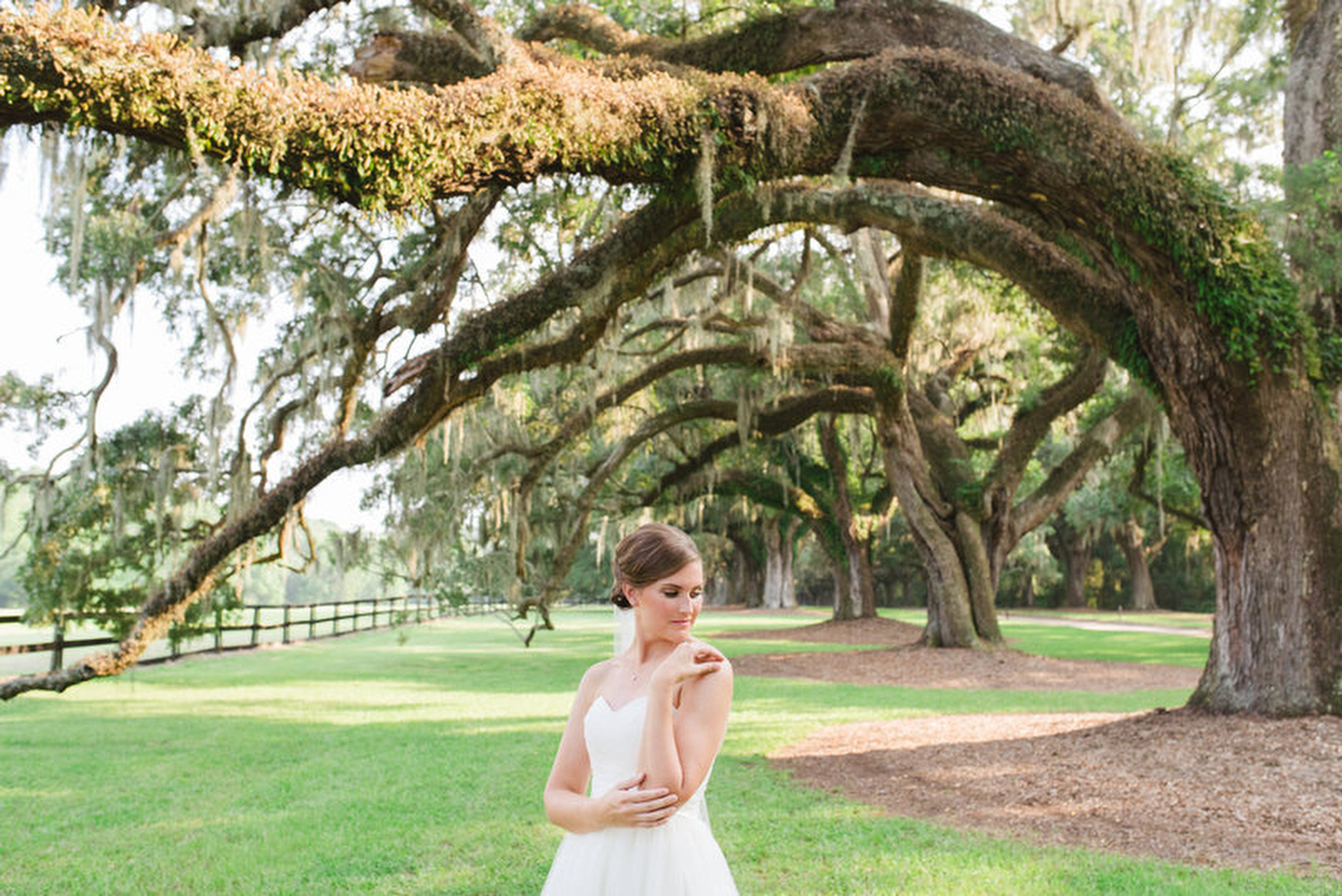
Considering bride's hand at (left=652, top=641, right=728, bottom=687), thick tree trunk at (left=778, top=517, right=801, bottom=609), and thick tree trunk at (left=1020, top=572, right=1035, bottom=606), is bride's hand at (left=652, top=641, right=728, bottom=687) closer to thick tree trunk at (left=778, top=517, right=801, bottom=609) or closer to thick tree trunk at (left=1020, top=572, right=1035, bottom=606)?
thick tree trunk at (left=778, top=517, right=801, bottom=609)

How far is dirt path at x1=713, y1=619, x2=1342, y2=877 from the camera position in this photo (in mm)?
5211

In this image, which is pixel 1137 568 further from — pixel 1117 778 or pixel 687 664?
pixel 687 664

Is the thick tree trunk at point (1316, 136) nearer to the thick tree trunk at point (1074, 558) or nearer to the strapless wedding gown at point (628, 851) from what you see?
the strapless wedding gown at point (628, 851)

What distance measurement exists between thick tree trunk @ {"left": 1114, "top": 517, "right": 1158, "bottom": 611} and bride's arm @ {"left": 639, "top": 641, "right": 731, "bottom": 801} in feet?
139

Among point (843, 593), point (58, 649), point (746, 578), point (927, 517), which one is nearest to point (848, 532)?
point (843, 593)

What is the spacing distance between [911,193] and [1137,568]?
38.4 m

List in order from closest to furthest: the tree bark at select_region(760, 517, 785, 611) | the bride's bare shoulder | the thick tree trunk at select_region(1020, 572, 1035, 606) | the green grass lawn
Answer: the bride's bare shoulder < the green grass lawn < the tree bark at select_region(760, 517, 785, 611) < the thick tree trunk at select_region(1020, 572, 1035, 606)

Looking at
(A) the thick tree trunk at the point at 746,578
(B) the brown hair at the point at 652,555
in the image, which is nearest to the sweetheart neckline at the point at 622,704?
(B) the brown hair at the point at 652,555

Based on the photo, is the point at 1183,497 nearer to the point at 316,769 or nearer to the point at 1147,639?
the point at 1147,639

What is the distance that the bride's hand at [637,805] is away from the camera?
2.09 meters

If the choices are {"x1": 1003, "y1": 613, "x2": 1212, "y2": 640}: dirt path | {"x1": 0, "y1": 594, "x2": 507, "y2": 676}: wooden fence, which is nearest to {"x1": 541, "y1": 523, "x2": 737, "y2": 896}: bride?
{"x1": 0, "y1": 594, "x2": 507, "y2": 676}: wooden fence

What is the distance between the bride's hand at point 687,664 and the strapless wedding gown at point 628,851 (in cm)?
14

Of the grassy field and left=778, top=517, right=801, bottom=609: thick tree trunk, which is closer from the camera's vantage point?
the grassy field

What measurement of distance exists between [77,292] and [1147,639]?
23.4 meters
